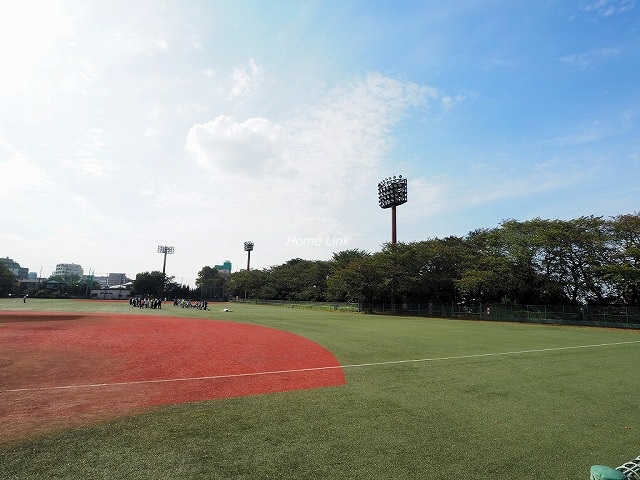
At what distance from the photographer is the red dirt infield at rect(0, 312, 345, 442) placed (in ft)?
25.0

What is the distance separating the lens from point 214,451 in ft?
18.1

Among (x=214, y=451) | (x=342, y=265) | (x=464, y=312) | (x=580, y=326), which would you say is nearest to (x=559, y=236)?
(x=580, y=326)

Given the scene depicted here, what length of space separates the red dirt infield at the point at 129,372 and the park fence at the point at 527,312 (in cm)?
3054

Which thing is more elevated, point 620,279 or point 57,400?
point 620,279

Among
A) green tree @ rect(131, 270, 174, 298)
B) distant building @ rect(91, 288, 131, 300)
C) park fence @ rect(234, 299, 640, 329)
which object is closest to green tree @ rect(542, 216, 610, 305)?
park fence @ rect(234, 299, 640, 329)

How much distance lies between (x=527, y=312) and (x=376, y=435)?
128ft

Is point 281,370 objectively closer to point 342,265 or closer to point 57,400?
point 57,400

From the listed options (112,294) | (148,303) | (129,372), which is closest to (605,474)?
(129,372)

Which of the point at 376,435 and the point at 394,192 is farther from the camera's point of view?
the point at 394,192

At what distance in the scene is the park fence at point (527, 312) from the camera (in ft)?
107

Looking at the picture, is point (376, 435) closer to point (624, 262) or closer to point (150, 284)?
point (624, 262)

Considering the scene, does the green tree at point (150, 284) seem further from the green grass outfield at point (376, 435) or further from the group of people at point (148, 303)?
the green grass outfield at point (376, 435)

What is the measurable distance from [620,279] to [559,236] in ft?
22.5

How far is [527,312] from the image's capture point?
126 ft
